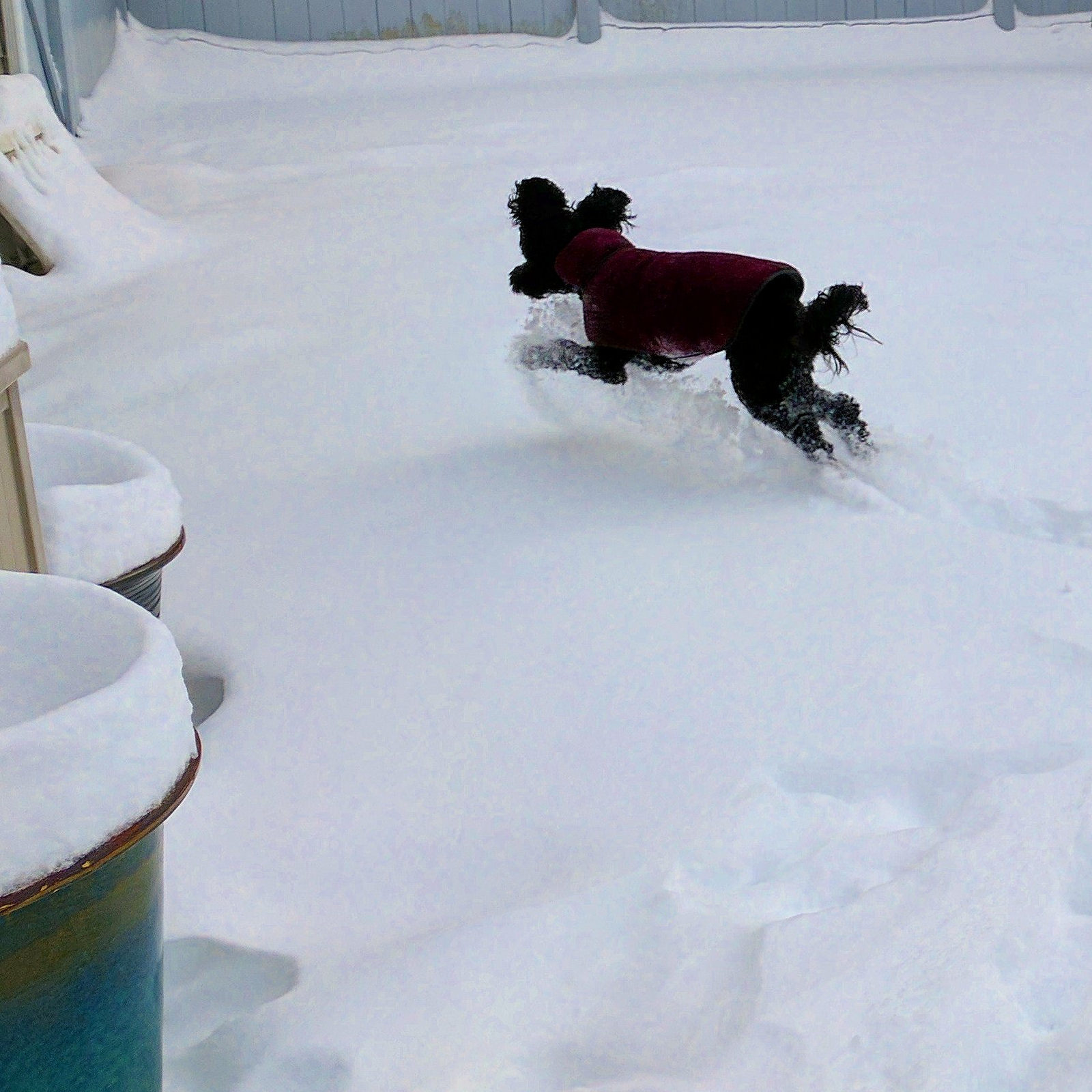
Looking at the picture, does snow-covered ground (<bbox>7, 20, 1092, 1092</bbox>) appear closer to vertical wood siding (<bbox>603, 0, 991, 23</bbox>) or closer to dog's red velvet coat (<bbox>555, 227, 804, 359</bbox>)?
dog's red velvet coat (<bbox>555, 227, 804, 359</bbox>)

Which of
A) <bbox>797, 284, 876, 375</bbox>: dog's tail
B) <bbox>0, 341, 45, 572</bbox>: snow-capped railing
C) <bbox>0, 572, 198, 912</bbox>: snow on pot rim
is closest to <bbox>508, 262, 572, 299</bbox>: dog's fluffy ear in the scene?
<bbox>797, 284, 876, 375</bbox>: dog's tail

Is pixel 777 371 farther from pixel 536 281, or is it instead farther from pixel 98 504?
pixel 98 504

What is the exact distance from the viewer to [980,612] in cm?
165

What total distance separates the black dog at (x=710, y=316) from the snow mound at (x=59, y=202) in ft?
5.72

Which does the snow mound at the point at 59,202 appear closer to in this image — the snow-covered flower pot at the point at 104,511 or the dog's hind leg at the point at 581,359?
the dog's hind leg at the point at 581,359

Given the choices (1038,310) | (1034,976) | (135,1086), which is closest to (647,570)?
(1034,976)

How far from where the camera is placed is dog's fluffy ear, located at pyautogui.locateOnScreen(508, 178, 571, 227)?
2.28m

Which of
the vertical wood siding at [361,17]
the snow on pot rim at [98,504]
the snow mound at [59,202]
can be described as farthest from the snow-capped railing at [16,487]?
the vertical wood siding at [361,17]

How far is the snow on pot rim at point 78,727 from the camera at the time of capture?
0.71m

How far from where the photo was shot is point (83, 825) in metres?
0.73

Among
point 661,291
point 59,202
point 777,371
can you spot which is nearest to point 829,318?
point 777,371

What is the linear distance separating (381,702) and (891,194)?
2666mm

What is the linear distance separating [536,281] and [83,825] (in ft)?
5.72

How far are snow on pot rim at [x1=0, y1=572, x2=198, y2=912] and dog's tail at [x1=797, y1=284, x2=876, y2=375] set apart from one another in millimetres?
1350
